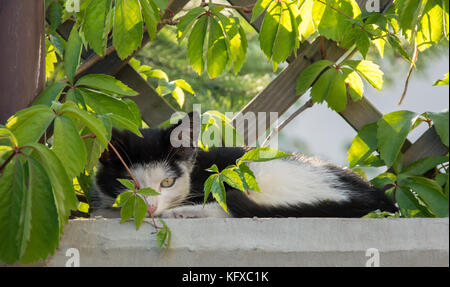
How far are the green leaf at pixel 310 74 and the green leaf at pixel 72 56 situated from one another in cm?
72

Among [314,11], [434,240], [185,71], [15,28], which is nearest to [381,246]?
[434,240]

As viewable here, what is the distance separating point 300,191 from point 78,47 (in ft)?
2.17

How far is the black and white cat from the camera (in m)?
1.28

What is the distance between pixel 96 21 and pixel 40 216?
414mm

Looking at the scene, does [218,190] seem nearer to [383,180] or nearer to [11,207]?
[11,207]

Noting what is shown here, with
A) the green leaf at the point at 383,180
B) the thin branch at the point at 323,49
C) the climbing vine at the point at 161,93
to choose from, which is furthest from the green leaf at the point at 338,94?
the green leaf at the point at 383,180

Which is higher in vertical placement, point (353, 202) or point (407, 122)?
point (407, 122)

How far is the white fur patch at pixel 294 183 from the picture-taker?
129 cm

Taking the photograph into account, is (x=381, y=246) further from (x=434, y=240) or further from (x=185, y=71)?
(x=185, y=71)

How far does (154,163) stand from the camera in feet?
4.91

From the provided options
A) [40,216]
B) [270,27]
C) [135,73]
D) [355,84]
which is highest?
[135,73]

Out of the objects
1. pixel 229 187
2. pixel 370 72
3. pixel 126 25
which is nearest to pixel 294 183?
pixel 229 187

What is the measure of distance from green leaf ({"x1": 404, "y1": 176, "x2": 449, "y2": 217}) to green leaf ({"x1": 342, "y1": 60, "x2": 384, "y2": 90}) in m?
0.30
